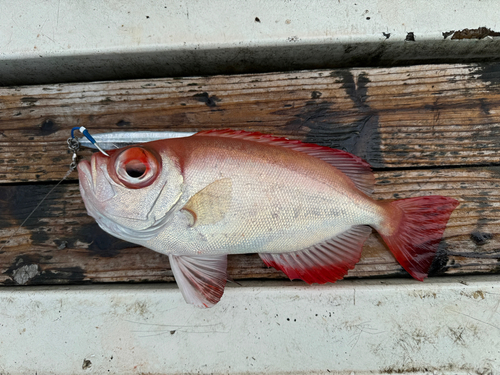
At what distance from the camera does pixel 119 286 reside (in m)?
1.31

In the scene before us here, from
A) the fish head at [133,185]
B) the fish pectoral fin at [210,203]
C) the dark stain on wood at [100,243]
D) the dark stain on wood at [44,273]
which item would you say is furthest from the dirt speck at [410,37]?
the dark stain on wood at [44,273]

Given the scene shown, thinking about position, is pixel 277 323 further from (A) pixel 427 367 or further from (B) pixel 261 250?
(A) pixel 427 367

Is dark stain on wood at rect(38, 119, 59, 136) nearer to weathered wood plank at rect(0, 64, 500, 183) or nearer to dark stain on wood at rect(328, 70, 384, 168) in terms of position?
weathered wood plank at rect(0, 64, 500, 183)

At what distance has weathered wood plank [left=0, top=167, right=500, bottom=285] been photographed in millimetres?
1307

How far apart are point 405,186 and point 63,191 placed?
1724 millimetres

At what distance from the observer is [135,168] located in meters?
0.97

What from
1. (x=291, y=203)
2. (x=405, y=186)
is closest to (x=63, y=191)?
(x=291, y=203)

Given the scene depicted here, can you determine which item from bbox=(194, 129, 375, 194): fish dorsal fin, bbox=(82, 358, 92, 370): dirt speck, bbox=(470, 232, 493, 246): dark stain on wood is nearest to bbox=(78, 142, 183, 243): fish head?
bbox=(194, 129, 375, 194): fish dorsal fin

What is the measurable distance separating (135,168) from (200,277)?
555 mm

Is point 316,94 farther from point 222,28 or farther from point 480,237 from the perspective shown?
point 480,237

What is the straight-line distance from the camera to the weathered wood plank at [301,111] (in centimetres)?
135

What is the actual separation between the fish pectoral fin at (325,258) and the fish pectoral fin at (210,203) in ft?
1.06

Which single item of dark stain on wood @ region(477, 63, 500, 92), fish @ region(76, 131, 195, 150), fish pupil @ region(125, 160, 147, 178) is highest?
dark stain on wood @ region(477, 63, 500, 92)

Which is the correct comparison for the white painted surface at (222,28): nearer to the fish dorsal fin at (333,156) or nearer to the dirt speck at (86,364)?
the fish dorsal fin at (333,156)
